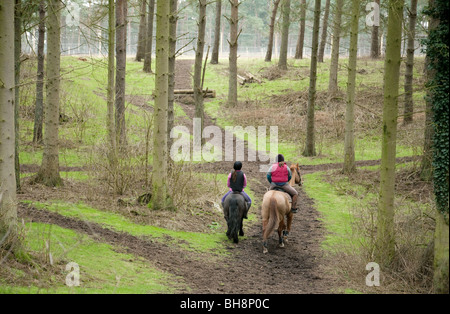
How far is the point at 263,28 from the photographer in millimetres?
83062

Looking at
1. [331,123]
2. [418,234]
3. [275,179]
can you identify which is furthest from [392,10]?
[331,123]

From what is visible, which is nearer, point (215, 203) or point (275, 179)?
point (275, 179)

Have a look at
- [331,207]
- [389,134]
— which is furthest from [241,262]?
[331,207]

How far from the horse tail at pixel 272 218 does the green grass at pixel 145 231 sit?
117cm

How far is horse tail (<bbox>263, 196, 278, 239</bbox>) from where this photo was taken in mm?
11383

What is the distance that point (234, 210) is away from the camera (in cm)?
1174

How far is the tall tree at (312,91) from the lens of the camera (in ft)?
73.0

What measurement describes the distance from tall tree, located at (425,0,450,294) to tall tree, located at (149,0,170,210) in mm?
7021

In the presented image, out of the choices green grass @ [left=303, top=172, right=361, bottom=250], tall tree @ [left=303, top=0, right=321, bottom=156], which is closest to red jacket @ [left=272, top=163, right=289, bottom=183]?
green grass @ [left=303, top=172, right=361, bottom=250]

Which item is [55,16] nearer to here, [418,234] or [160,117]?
[160,117]

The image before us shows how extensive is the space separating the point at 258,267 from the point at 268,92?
27724 mm

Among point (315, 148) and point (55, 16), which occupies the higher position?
point (55, 16)
